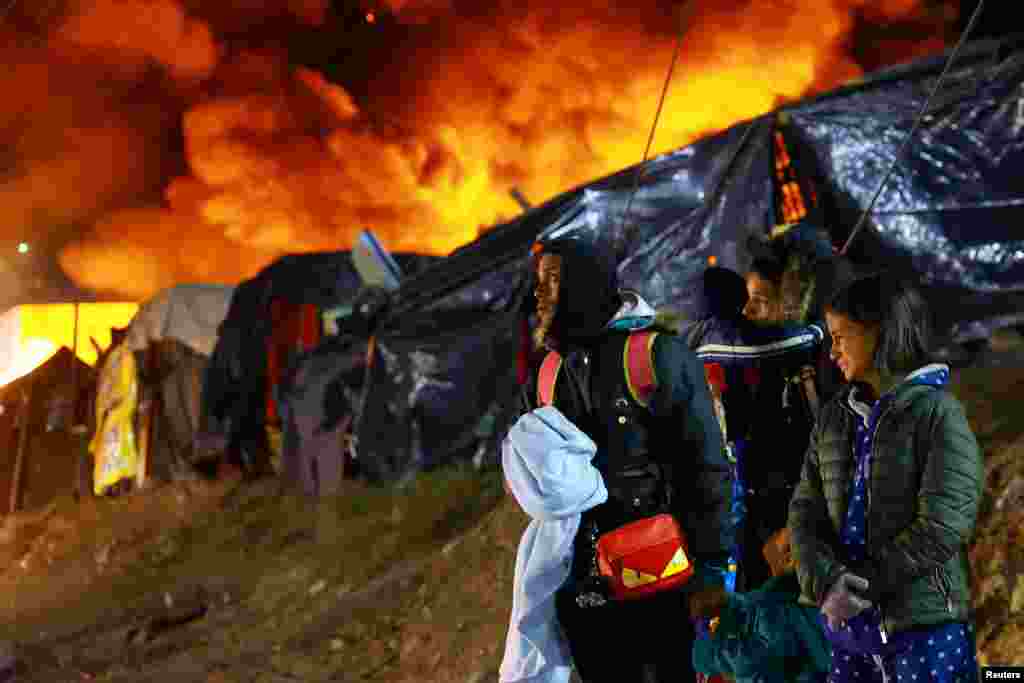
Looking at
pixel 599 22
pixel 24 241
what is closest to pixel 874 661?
pixel 599 22

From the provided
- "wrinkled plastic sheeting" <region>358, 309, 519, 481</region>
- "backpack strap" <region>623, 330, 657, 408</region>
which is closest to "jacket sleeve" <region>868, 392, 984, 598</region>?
"backpack strap" <region>623, 330, 657, 408</region>

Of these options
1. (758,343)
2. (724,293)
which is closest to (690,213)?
(724,293)

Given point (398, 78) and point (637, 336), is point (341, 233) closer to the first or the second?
point (398, 78)

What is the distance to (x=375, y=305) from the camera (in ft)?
31.3

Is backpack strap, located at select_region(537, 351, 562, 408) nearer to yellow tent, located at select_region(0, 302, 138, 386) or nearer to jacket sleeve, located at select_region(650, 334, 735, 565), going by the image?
jacket sleeve, located at select_region(650, 334, 735, 565)

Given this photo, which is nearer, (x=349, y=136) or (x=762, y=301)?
(x=762, y=301)

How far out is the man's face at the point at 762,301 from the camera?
12.2 feet

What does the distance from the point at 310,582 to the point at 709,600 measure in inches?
263

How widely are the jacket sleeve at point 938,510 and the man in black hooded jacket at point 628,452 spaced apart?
0.50 metres

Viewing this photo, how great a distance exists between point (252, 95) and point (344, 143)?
3160mm

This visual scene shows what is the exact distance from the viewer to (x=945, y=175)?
246 inches

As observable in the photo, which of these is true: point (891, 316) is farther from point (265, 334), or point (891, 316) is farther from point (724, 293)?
point (265, 334)

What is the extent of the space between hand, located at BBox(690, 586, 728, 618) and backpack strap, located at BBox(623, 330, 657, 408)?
1.80 ft

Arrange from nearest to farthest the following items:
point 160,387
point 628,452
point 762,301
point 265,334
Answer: point 628,452
point 762,301
point 265,334
point 160,387
